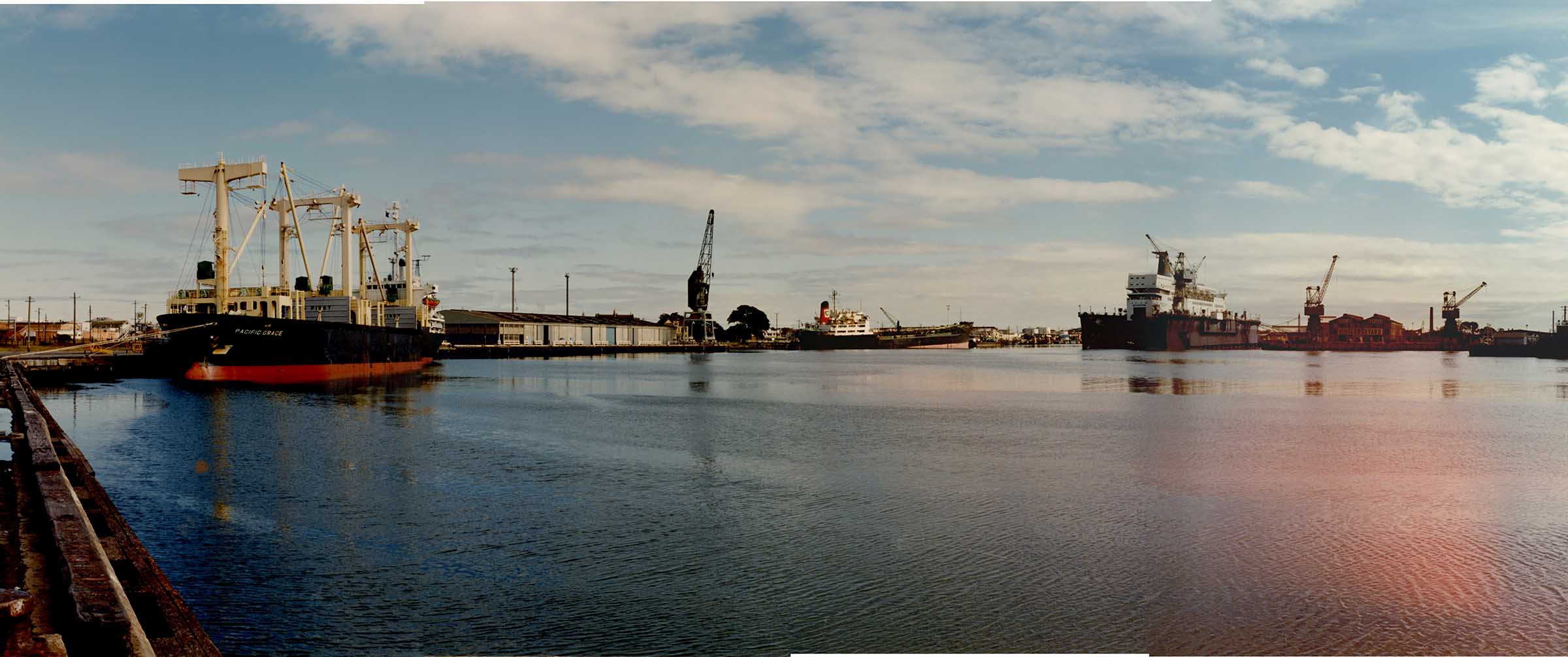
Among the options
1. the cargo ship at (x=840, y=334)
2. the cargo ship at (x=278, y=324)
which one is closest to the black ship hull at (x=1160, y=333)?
the cargo ship at (x=840, y=334)

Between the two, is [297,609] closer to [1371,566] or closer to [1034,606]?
[1034,606]

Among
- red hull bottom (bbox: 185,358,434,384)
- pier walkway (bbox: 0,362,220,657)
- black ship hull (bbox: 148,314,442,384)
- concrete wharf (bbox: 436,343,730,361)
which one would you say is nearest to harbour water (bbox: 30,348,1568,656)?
pier walkway (bbox: 0,362,220,657)

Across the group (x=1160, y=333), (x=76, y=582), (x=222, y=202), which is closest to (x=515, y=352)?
(x=222, y=202)

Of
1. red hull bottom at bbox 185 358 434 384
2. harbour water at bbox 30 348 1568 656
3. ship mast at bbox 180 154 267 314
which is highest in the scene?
ship mast at bbox 180 154 267 314

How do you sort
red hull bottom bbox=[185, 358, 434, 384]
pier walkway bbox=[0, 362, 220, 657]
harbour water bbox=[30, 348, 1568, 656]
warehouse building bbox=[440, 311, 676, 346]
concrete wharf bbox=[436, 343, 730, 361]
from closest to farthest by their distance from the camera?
pier walkway bbox=[0, 362, 220, 657] → harbour water bbox=[30, 348, 1568, 656] → red hull bottom bbox=[185, 358, 434, 384] → concrete wharf bbox=[436, 343, 730, 361] → warehouse building bbox=[440, 311, 676, 346]

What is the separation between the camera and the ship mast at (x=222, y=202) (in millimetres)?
57719

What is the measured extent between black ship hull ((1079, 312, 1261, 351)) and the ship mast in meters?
143

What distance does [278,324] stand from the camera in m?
55.3

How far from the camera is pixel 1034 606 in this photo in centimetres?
1130

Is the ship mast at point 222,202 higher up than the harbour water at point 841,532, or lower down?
higher up

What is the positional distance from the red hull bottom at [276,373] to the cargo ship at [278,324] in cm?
6

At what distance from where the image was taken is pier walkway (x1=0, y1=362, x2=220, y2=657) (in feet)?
17.4

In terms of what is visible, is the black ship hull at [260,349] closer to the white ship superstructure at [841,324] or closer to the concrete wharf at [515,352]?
the concrete wharf at [515,352]

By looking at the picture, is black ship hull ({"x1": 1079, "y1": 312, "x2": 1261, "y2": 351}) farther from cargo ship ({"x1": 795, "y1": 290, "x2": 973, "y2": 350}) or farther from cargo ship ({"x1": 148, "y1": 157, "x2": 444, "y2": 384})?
cargo ship ({"x1": 148, "y1": 157, "x2": 444, "y2": 384})
